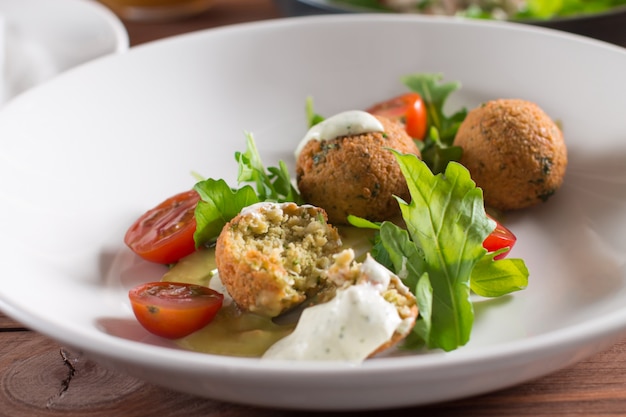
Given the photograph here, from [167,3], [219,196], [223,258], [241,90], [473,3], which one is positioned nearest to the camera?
[223,258]

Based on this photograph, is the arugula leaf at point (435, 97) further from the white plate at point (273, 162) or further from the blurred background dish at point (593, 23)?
the blurred background dish at point (593, 23)

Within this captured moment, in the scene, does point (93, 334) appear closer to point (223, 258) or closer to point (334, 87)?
Answer: point (223, 258)

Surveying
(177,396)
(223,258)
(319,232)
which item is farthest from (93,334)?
(319,232)

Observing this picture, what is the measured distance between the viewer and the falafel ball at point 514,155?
272 cm

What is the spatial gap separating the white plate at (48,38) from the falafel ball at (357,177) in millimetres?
1612

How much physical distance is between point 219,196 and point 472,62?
1549 millimetres

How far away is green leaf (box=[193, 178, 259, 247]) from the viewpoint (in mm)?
2457

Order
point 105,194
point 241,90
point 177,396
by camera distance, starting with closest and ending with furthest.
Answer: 1. point 177,396
2. point 105,194
3. point 241,90

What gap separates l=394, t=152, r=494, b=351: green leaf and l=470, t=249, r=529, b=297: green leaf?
112 millimetres

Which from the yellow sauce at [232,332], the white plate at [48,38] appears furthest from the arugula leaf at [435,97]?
the white plate at [48,38]

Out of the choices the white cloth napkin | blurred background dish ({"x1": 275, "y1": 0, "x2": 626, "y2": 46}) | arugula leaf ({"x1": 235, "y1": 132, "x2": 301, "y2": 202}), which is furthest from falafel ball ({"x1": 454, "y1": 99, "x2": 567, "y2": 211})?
the white cloth napkin

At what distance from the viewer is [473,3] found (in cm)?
482

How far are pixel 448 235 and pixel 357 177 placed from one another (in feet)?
1.41

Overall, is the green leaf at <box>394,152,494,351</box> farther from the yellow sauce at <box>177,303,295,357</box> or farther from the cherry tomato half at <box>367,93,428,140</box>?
the cherry tomato half at <box>367,93,428,140</box>
